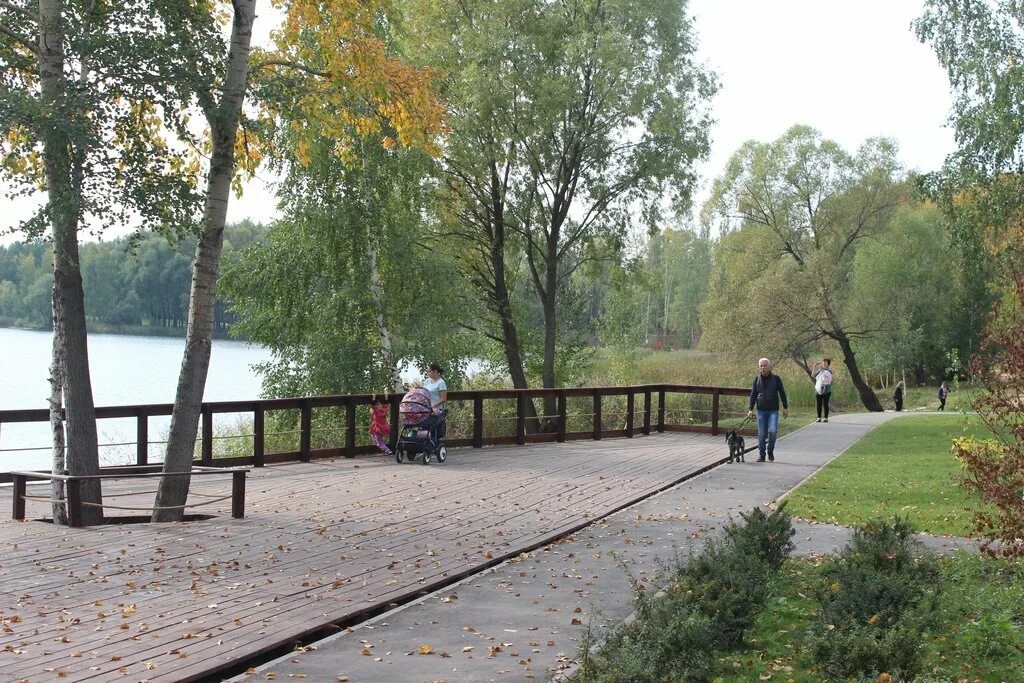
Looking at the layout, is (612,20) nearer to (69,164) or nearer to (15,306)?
(69,164)

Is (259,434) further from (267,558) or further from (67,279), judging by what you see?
(267,558)

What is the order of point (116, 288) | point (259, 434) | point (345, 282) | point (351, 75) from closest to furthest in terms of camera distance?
point (351, 75) < point (259, 434) < point (345, 282) < point (116, 288)

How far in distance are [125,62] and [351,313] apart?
1283cm

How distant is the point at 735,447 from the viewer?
58.1 ft

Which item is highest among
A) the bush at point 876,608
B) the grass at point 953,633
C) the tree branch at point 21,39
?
the tree branch at point 21,39

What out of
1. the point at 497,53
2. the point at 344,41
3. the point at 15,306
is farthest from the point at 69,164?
the point at 15,306

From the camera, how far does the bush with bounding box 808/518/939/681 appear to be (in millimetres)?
5590

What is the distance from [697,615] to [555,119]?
72.8ft

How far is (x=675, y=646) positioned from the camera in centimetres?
564

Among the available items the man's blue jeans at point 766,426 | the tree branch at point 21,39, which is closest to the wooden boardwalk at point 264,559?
the man's blue jeans at point 766,426

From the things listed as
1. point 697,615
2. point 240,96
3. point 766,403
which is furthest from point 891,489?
point 240,96

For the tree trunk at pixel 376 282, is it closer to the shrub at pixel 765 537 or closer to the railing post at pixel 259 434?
the railing post at pixel 259 434

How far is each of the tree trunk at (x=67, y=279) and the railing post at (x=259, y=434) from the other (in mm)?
3525

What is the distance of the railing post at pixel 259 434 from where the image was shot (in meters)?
15.8
